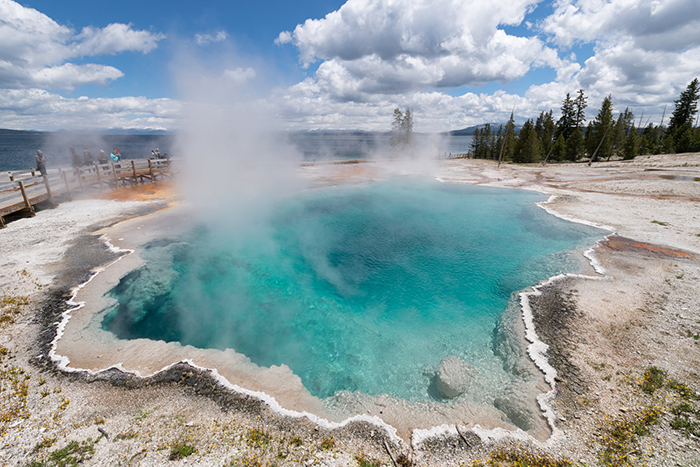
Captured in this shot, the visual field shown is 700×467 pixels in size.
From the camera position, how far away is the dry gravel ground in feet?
15.4

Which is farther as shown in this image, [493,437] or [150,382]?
[150,382]

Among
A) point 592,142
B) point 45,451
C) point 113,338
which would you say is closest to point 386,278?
point 113,338

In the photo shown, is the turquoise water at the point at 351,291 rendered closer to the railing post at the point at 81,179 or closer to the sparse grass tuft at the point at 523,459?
the sparse grass tuft at the point at 523,459

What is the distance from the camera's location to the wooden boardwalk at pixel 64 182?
15.5m

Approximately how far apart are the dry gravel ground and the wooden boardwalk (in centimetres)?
832

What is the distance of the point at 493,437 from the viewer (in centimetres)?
520

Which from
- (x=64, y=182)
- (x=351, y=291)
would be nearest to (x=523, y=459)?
(x=351, y=291)

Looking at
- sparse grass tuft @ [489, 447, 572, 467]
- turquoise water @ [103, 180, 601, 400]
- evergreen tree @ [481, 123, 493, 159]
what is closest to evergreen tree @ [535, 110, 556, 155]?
evergreen tree @ [481, 123, 493, 159]

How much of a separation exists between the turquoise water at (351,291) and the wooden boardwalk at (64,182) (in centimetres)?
917

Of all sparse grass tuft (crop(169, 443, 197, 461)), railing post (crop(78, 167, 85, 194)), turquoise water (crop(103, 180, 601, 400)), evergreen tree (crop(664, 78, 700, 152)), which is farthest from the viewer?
evergreen tree (crop(664, 78, 700, 152))

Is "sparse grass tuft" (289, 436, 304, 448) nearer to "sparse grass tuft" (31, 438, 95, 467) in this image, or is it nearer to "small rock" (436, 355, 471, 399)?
"sparse grass tuft" (31, 438, 95, 467)

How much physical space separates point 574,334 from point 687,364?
1931mm

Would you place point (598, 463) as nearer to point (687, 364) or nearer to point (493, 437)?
point (493, 437)

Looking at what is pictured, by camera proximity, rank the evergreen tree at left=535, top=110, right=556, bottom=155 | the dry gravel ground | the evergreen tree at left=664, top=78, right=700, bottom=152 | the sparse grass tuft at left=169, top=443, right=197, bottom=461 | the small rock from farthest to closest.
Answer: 1. the evergreen tree at left=535, top=110, right=556, bottom=155
2. the evergreen tree at left=664, top=78, right=700, bottom=152
3. the small rock
4. the dry gravel ground
5. the sparse grass tuft at left=169, top=443, right=197, bottom=461
